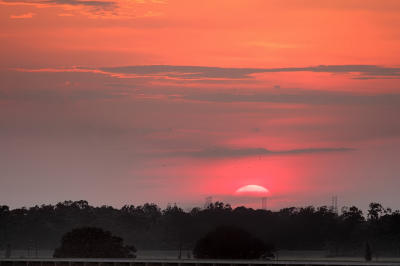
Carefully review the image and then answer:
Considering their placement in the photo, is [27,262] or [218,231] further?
[218,231]

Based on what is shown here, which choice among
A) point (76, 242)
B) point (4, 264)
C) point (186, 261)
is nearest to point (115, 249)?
point (76, 242)

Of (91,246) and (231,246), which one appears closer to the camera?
(231,246)

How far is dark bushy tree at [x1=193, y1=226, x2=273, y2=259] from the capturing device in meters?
183

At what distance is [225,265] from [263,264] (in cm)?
569

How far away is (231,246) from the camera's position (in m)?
184

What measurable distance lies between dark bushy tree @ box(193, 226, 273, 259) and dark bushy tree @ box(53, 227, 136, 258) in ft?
46.7

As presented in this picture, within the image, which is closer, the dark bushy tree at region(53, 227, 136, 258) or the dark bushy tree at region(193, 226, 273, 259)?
the dark bushy tree at region(193, 226, 273, 259)

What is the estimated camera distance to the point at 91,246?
19275 centimetres

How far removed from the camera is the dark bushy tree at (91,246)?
630ft

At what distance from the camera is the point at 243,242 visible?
185250 millimetres

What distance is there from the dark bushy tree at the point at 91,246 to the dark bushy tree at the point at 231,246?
14226 millimetres

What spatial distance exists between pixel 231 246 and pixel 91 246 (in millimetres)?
24191

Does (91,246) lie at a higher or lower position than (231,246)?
higher

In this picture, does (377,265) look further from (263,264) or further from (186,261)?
(186,261)
